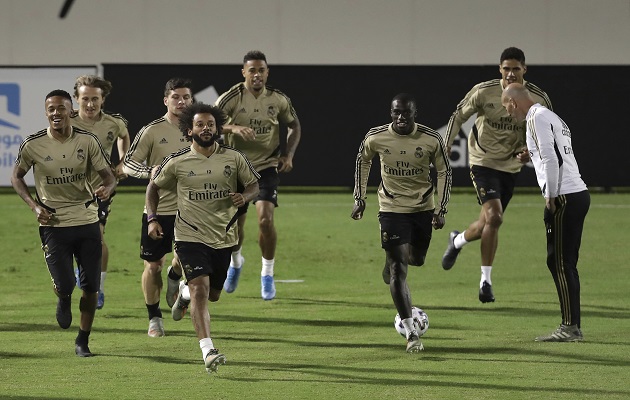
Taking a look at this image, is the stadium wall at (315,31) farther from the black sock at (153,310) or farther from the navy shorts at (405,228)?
the navy shorts at (405,228)

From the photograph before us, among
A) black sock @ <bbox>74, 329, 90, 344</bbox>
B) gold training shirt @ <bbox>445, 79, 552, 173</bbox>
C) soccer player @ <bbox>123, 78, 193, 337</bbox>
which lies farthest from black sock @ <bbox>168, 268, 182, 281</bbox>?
gold training shirt @ <bbox>445, 79, 552, 173</bbox>

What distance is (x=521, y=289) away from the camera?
49.6 ft

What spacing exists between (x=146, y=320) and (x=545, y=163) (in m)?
4.42

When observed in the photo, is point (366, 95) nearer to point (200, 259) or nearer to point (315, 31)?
point (315, 31)

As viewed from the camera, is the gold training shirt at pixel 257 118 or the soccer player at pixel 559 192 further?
the gold training shirt at pixel 257 118

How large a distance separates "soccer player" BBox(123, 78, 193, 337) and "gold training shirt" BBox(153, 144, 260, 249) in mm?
1528

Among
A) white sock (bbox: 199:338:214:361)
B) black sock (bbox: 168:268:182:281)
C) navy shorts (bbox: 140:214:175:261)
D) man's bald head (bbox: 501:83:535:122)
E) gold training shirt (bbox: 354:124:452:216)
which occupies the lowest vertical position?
white sock (bbox: 199:338:214:361)

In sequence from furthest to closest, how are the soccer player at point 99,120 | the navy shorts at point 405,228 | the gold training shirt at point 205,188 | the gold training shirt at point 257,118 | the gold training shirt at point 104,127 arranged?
the gold training shirt at point 257,118 < the gold training shirt at point 104,127 < the soccer player at point 99,120 < the navy shorts at point 405,228 < the gold training shirt at point 205,188

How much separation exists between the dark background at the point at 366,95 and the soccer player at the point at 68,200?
14.8m

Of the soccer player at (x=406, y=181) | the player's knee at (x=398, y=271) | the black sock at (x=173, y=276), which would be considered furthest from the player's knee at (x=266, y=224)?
the player's knee at (x=398, y=271)

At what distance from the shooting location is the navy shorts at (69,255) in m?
10.8

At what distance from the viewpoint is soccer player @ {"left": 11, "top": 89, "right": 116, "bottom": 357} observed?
10.8 metres

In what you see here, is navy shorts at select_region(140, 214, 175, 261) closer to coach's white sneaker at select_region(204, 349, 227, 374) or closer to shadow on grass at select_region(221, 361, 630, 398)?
shadow on grass at select_region(221, 361, 630, 398)

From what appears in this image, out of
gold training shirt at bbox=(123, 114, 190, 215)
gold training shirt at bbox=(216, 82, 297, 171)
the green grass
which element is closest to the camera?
the green grass
